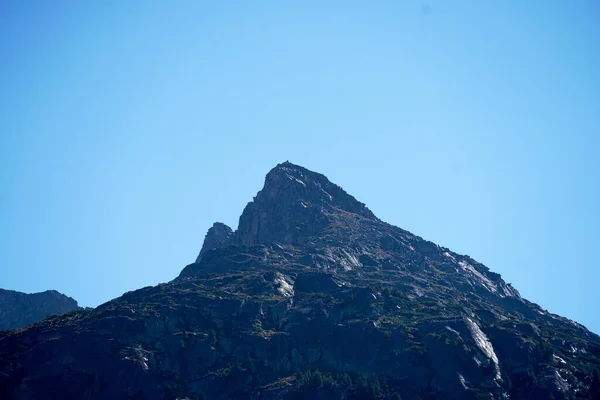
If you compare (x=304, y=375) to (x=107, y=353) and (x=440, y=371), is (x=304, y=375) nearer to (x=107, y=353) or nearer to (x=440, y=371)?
(x=440, y=371)

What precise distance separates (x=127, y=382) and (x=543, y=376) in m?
108

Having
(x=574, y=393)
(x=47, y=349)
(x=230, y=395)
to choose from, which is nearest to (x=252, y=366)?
(x=230, y=395)

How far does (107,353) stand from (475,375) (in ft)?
321

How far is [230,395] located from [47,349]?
2030 inches

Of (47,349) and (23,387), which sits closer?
(23,387)

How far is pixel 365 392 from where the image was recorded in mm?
182125

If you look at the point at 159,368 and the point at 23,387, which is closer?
the point at 23,387

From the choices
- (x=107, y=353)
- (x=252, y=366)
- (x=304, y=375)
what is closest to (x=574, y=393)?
(x=304, y=375)

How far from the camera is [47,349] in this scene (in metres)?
198

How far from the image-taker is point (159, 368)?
197375 mm

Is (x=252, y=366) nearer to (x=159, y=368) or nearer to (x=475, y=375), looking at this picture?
(x=159, y=368)

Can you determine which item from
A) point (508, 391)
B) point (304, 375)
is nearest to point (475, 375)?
point (508, 391)

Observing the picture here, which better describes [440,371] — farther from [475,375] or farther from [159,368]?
[159,368]

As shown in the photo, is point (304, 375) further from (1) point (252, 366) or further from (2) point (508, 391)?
(2) point (508, 391)
